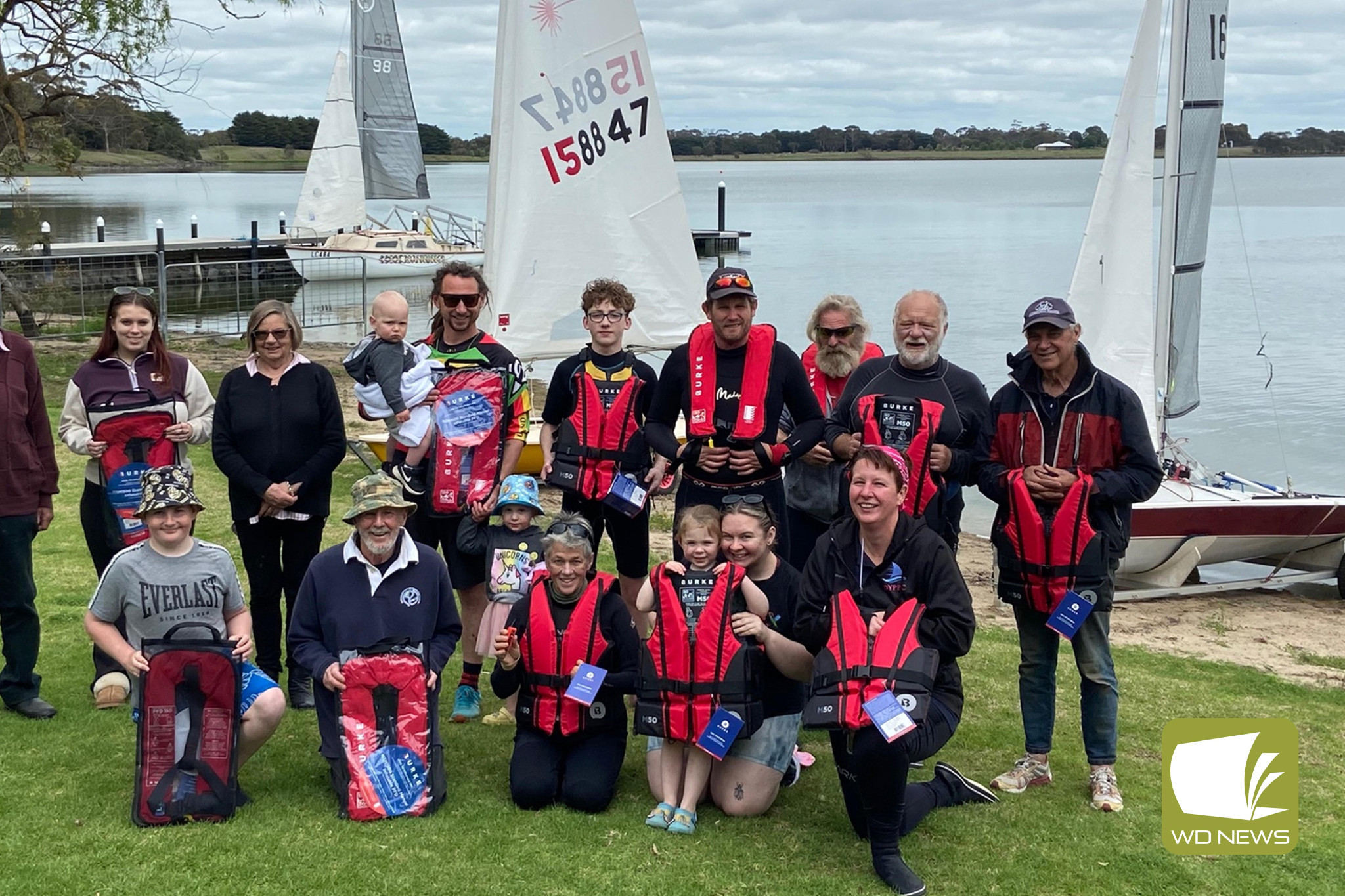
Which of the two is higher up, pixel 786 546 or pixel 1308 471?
pixel 786 546

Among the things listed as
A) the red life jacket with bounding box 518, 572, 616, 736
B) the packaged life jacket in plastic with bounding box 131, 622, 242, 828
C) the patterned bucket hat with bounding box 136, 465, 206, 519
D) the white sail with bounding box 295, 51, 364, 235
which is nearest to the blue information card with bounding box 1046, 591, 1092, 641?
the red life jacket with bounding box 518, 572, 616, 736

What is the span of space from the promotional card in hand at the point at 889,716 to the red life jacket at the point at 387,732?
1.53m

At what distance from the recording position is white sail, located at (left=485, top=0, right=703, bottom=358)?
8.91 m

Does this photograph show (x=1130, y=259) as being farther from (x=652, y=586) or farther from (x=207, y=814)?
(x=207, y=814)

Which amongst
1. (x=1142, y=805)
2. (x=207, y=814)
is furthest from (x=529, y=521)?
(x=1142, y=805)

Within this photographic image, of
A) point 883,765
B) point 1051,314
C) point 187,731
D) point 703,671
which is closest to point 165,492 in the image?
point 187,731

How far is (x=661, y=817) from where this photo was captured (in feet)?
13.6

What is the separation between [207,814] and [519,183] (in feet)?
19.7

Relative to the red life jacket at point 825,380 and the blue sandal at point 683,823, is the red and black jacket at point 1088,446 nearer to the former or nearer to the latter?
the red life jacket at point 825,380

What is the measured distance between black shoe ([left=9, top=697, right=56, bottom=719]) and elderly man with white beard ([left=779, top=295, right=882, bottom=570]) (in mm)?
3006

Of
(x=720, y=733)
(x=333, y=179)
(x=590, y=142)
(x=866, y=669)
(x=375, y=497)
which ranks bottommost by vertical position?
(x=720, y=733)

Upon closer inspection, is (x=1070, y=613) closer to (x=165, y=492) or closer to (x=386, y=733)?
(x=386, y=733)

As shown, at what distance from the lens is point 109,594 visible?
4.21 meters

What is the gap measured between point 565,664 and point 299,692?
1475mm
